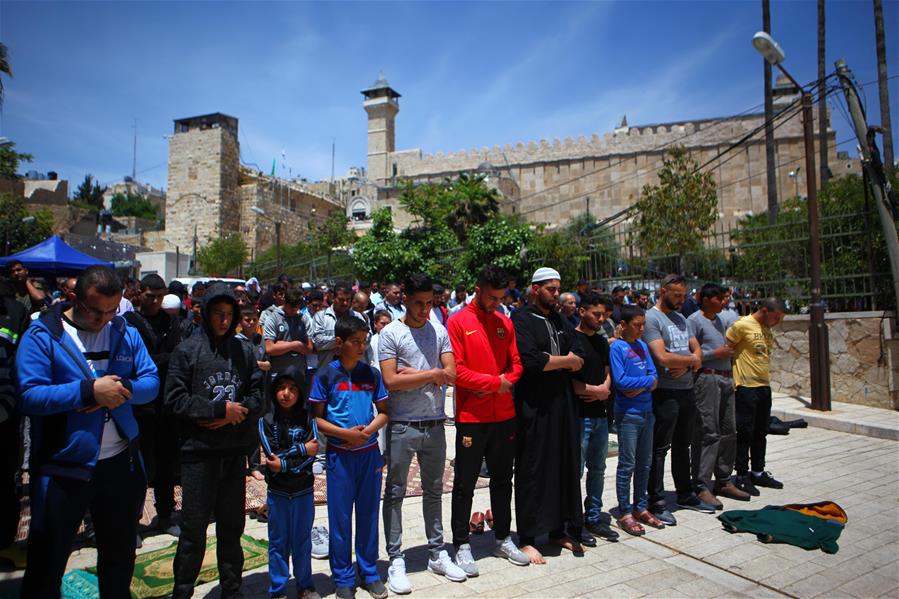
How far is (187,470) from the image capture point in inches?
123

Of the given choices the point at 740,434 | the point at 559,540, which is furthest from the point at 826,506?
the point at 559,540

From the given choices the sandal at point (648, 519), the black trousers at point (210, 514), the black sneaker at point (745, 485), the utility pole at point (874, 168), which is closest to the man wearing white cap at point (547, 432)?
the sandal at point (648, 519)

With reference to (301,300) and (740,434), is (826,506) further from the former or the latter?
(301,300)

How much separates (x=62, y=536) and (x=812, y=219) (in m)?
9.94

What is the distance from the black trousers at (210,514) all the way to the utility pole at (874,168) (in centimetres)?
967

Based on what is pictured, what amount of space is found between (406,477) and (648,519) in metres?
2.19

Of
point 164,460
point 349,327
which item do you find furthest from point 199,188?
point 349,327

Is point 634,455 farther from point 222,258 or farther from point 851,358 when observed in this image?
point 222,258

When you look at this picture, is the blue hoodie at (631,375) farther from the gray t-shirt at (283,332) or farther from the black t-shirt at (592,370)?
the gray t-shirt at (283,332)

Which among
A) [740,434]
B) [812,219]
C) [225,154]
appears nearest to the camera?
[740,434]

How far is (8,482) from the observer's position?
3961 millimetres

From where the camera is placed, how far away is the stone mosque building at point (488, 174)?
4062 cm

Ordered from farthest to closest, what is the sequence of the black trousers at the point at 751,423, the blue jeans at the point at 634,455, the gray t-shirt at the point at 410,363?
the black trousers at the point at 751,423 < the blue jeans at the point at 634,455 < the gray t-shirt at the point at 410,363

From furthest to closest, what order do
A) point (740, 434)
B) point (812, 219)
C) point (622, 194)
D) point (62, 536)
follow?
point (622, 194)
point (812, 219)
point (740, 434)
point (62, 536)
